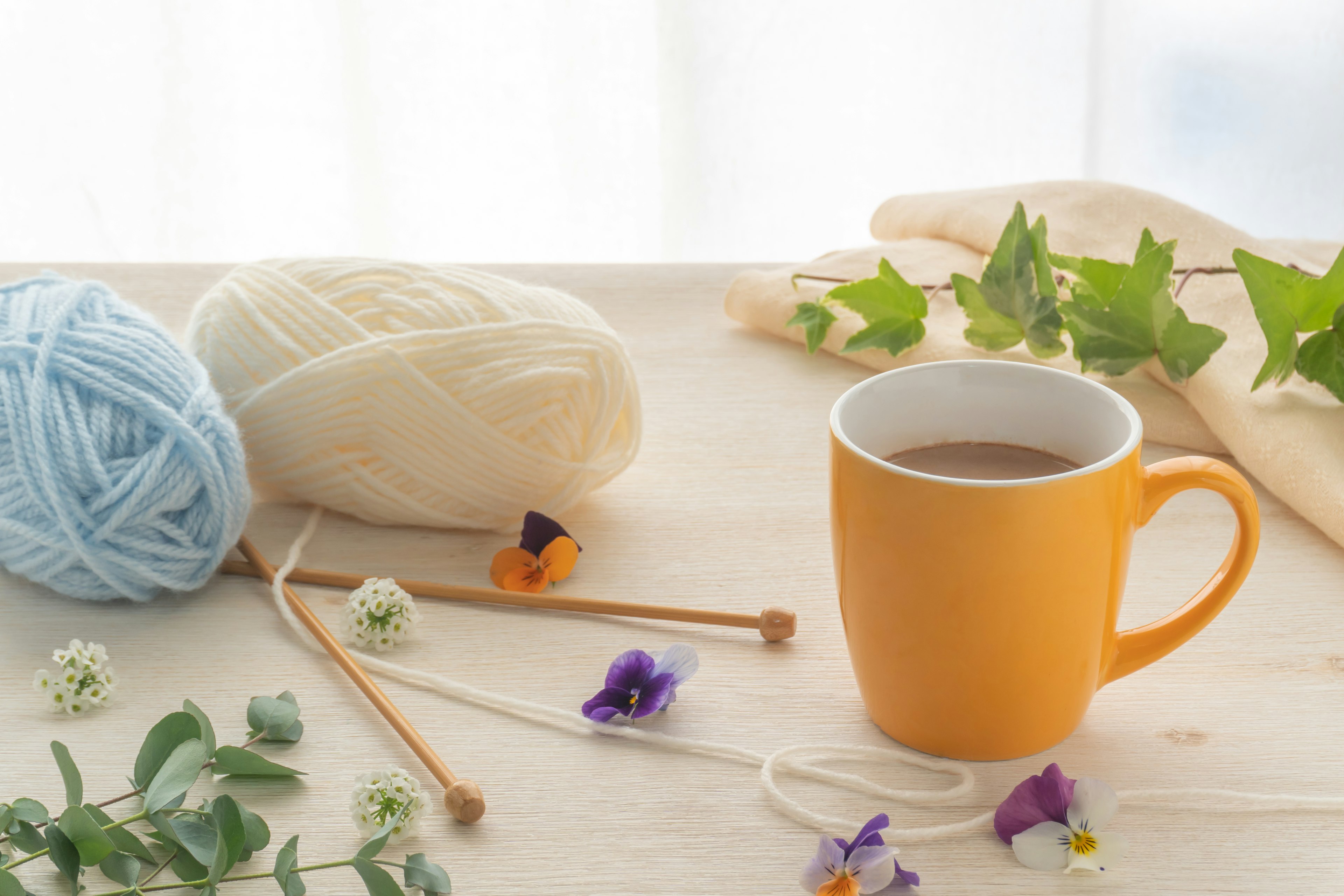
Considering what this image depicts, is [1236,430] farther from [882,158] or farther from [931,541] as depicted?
[882,158]

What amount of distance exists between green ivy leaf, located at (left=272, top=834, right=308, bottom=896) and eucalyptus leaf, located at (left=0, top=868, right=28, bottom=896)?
0.24ft

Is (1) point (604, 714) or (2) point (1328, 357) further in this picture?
(2) point (1328, 357)

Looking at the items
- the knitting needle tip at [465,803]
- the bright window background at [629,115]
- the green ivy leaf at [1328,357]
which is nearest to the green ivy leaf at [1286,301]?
the green ivy leaf at [1328,357]

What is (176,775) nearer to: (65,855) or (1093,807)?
(65,855)

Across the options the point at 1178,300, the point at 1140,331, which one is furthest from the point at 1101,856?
the point at 1178,300

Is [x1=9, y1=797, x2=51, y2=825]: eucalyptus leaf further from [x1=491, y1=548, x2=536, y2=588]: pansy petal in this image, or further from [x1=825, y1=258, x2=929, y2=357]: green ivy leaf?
[x1=825, y1=258, x2=929, y2=357]: green ivy leaf

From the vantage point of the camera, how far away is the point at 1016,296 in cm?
59

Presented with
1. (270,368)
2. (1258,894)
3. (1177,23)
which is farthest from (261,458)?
(1177,23)

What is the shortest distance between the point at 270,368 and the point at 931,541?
1.10 feet

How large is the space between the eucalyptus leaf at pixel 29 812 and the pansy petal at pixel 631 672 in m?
0.19

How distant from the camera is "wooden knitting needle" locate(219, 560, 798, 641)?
434 millimetres

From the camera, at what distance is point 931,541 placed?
0.33 m

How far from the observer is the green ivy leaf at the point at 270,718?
0.38 metres

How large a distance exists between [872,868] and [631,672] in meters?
0.13
